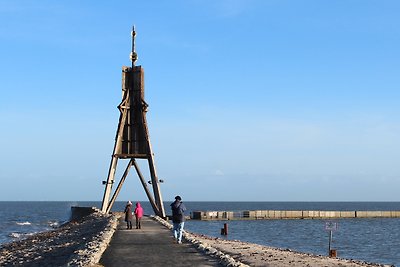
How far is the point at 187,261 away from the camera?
18906 mm

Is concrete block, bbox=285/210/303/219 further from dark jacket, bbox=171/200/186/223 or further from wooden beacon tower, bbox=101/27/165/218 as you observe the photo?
dark jacket, bbox=171/200/186/223

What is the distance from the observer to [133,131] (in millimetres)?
44094

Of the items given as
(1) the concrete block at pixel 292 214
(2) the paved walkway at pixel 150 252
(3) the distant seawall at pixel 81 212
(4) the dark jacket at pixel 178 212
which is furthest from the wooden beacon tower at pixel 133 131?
(1) the concrete block at pixel 292 214

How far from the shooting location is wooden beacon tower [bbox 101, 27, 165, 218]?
141ft

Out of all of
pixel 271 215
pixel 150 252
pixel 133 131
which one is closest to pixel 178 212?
pixel 150 252

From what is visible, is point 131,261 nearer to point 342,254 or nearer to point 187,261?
point 187,261

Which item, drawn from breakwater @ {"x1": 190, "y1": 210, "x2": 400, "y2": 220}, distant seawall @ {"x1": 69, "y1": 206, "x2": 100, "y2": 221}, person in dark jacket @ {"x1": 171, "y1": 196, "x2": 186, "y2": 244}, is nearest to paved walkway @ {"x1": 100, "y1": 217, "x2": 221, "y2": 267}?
person in dark jacket @ {"x1": 171, "y1": 196, "x2": 186, "y2": 244}

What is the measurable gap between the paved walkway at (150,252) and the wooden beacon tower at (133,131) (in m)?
15.7

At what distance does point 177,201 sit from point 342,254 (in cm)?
1990

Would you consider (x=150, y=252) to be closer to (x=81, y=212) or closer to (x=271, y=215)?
(x=81, y=212)

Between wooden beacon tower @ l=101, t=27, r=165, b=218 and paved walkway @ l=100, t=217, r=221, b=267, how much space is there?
15.7m

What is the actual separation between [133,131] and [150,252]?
23.9 m

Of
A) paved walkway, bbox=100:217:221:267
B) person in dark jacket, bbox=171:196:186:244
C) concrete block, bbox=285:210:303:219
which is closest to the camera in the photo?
paved walkway, bbox=100:217:221:267

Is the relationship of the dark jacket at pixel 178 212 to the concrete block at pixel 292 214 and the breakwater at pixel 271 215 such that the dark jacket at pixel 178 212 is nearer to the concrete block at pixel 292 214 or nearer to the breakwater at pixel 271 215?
the breakwater at pixel 271 215
